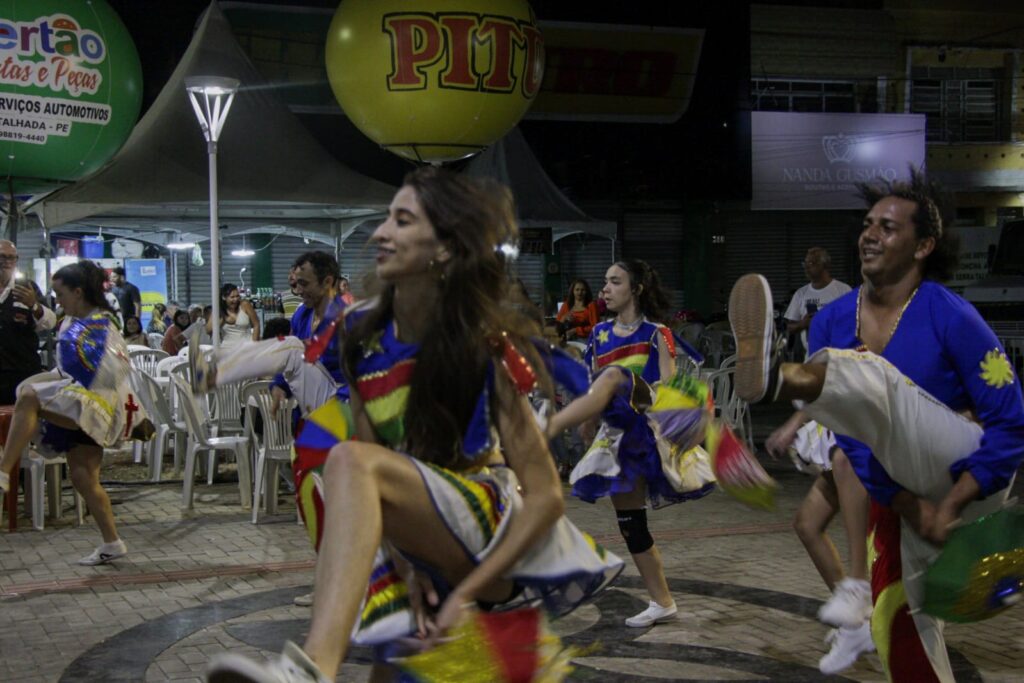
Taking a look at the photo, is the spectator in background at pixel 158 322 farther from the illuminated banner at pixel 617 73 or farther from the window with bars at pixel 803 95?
Answer: the window with bars at pixel 803 95

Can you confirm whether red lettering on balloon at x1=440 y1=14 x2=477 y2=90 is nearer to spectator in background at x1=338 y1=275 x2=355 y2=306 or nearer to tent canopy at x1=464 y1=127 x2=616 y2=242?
spectator in background at x1=338 y1=275 x2=355 y2=306

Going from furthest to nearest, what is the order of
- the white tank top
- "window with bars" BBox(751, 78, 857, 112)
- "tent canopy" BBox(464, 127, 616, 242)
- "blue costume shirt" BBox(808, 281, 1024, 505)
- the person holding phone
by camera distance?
"window with bars" BBox(751, 78, 857, 112)
"tent canopy" BBox(464, 127, 616, 242)
the white tank top
the person holding phone
"blue costume shirt" BBox(808, 281, 1024, 505)

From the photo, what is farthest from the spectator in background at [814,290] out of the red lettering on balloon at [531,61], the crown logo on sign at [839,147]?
the crown logo on sign at [839,147]

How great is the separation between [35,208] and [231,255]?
31.5 ft

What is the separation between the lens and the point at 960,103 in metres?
29.2

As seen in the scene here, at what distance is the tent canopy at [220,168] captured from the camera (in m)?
12.1

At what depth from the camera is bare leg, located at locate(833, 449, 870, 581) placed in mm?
4270

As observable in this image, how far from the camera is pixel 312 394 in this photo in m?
5.98

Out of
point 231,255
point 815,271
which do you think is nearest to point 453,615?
point 815,271

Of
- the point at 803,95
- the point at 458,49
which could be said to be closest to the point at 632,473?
the point at 458,49

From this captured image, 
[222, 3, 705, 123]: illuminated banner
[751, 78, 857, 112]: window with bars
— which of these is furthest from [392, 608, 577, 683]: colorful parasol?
[751, 78, 857, 112]: window with bars

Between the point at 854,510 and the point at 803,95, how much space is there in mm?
24877

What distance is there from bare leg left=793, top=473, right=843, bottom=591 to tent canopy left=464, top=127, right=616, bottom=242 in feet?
35.7

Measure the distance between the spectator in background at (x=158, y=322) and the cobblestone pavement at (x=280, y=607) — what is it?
883 centimetres
